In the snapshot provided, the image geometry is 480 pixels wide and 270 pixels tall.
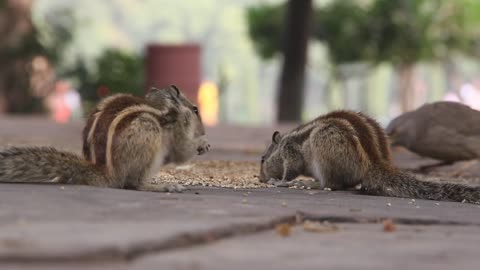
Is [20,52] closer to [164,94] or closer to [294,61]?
[294,61]

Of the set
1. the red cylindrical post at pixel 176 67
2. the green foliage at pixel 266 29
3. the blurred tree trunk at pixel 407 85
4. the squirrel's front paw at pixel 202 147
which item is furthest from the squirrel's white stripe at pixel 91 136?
the green foliage at pixel 266 29

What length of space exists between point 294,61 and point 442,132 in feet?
35.8

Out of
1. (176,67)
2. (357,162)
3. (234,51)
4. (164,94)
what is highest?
(234,51)

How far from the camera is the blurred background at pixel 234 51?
24250mm

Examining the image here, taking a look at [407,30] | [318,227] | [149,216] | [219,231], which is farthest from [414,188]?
[407,30]

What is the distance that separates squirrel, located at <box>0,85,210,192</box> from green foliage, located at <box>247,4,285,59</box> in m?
27.2

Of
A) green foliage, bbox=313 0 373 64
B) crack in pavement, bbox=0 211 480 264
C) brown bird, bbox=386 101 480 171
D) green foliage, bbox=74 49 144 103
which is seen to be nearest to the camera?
crack in pavement, bbox=0 211 480 264

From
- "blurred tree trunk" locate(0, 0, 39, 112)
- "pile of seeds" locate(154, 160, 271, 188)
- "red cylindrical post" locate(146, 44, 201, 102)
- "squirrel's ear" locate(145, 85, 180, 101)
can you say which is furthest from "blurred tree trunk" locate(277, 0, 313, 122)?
"squirrel's ear" locate(145, 85, 180, 101)

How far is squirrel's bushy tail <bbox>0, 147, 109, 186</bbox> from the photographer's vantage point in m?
5.11

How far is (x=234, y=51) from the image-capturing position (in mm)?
42906

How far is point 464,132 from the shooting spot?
338 inches

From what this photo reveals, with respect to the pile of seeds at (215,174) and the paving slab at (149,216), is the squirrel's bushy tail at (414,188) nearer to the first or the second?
the paving slab at (149,216)

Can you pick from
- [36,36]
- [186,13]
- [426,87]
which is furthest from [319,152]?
[426,87]

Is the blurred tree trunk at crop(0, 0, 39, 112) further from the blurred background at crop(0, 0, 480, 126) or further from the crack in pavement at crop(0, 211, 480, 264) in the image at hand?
the crack in pavement at crop(0, 211, 480, 264)
